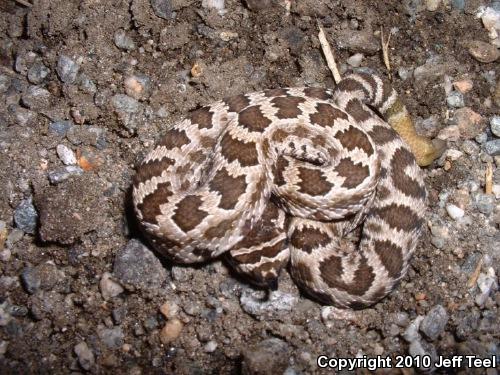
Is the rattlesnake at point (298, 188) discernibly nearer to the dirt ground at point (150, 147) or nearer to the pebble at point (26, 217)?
the dirt ground at point (150, 147)

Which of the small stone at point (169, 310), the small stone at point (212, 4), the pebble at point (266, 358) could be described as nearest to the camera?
the pebble at point (266, 358)

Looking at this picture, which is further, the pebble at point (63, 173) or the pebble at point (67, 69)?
the pebble at point (67, 69)

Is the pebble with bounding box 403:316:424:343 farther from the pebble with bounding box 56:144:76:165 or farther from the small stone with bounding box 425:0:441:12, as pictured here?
the pebble with bounding box 56:144:76:165

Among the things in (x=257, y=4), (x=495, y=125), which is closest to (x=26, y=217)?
(x=257, y=4)

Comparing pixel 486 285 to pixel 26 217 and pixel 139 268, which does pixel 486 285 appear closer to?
pixel 139 268

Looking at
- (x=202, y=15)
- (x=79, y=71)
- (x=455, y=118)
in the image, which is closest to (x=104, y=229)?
(x=79, y=71)

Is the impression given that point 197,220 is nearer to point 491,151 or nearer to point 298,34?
point 298,34

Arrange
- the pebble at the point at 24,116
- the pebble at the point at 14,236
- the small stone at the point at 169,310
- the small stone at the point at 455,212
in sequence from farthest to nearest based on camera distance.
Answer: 1. the pebble at the point at 24,116
2. the small stone at the point at 455,212
3. the pebble at the point at 14,236
4. the small stone at the point at 169,310

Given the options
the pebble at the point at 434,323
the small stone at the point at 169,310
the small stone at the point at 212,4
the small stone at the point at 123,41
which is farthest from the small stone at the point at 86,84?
the pebble at the point at 434,323
